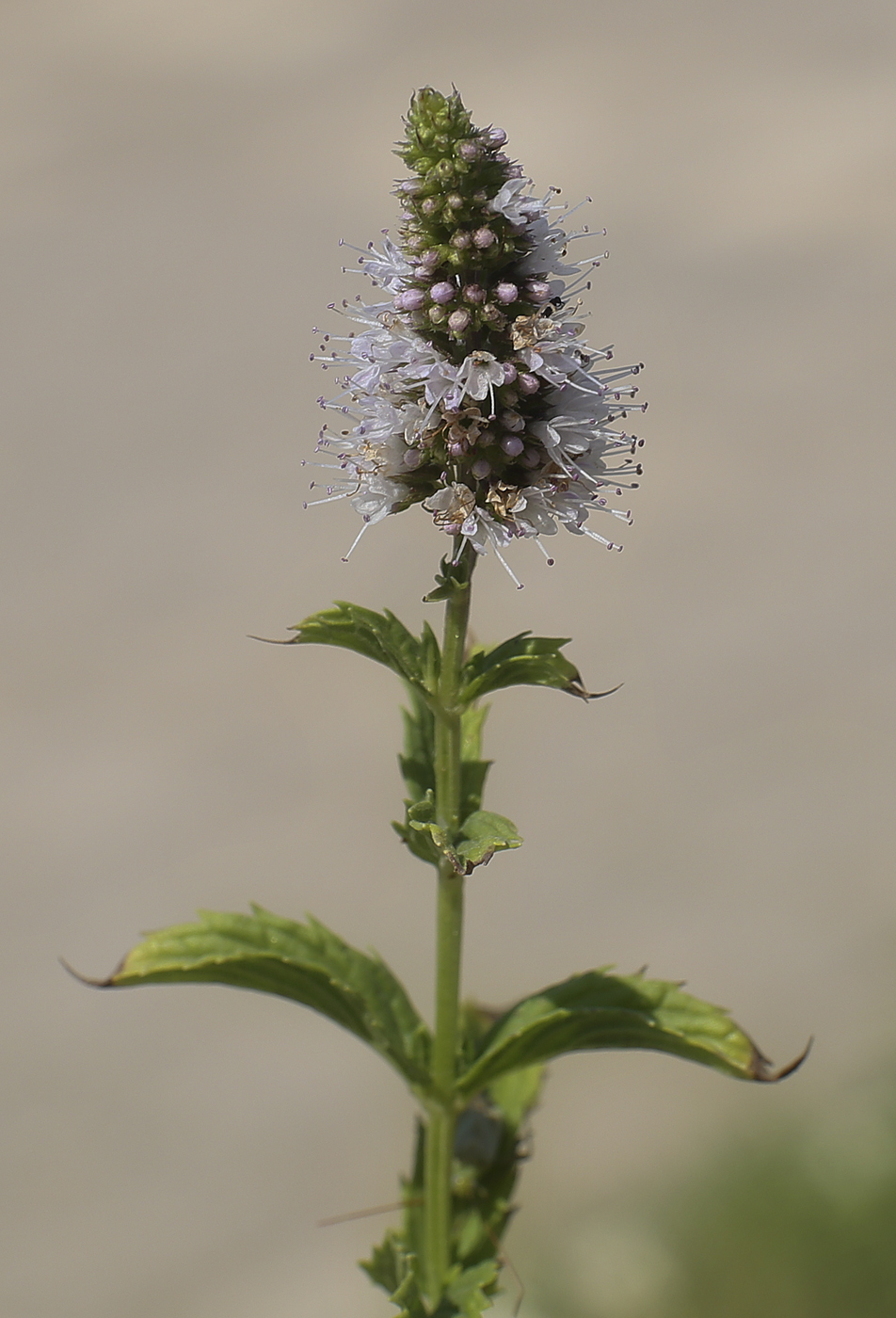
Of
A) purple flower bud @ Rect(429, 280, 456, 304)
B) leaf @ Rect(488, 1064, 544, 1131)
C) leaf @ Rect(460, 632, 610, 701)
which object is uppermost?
purple flower bud @ Rect(429, 280, 456, 304)

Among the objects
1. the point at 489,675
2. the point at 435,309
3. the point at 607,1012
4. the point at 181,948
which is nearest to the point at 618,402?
the point at 435,309

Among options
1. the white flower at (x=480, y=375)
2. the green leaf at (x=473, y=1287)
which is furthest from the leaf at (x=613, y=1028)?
the white flower at (x=480, y=375)

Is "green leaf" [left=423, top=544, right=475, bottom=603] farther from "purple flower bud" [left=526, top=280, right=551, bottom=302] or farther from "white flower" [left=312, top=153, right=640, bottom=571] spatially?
"purple flower bud" [left=526, top=280, right=551, bottom=302]

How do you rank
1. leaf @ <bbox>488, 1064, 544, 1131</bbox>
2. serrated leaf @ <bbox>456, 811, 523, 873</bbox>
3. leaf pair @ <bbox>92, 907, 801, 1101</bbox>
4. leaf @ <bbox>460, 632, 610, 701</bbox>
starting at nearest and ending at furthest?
serrated leaf @ <bbox>456, 811, 523, 873</bbox> < leaf @ <bbox>460, 632, 610, 701</bbox> < leaf pair @ <bbox>92, 907, 801, 1101</bbox> < leaf @ <bbox>488, 1064, 544, 1131</bbox>

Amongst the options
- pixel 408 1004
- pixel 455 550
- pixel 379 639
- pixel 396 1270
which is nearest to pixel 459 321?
pixel 455 550

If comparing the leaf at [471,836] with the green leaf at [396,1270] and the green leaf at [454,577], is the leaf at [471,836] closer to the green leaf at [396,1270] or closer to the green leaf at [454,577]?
the green leaf at [454,577]

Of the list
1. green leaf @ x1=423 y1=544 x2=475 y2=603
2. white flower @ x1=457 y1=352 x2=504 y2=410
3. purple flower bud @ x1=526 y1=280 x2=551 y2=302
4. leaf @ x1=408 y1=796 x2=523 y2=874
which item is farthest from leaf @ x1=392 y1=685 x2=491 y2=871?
purple flower bud @ x1=526 y1=280 x2=551 y2=302

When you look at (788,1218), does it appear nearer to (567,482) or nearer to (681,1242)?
(681,1242)

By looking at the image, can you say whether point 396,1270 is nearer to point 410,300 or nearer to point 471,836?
point 471,836
